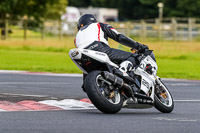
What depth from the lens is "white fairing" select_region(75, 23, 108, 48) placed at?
9683 mm

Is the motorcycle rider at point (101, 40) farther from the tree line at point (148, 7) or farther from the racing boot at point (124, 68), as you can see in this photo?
the tree line at point (148, 7)

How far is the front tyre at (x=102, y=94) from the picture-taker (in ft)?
29.7

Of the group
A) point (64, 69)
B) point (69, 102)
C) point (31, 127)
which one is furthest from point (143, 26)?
point (31, 127)

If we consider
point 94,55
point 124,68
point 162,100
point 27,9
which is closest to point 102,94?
point 94,55

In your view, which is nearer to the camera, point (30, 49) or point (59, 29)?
point (30, 49)

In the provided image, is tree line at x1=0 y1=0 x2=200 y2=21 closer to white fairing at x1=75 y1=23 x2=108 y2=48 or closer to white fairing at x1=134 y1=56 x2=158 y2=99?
white fairing at x1=134 y1=56 x2=158 y2=99

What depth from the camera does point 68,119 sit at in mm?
8922

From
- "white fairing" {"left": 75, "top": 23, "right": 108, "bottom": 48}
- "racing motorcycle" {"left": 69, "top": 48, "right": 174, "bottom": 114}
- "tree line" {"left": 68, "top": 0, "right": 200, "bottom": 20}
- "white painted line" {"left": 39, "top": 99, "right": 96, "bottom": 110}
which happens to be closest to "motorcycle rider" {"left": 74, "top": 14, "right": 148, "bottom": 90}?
"white fairing" {"left": 75, "top": 23, "right": 108, "bottom": 48}

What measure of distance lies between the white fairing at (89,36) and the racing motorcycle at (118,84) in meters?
0.24

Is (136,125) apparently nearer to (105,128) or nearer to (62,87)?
(105,128)

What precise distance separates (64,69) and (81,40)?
11.4 metres

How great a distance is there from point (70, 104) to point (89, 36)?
64.5 inches

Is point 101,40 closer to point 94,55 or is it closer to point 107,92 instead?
point 94,55

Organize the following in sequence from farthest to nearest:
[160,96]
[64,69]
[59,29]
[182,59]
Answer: [59,29] < [182,59] < [64,69] < [160,96]
